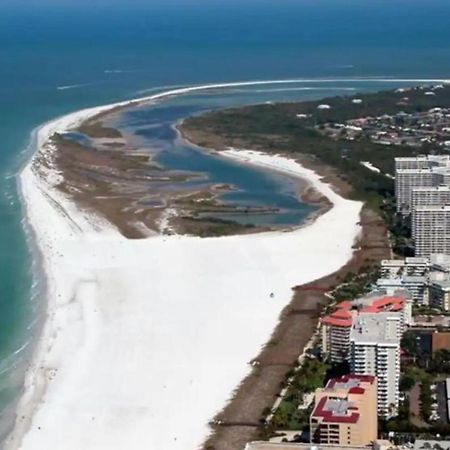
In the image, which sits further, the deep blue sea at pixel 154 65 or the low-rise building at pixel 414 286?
the deep blue sea at pixel 154 65

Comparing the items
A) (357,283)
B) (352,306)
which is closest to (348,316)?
(352,306)

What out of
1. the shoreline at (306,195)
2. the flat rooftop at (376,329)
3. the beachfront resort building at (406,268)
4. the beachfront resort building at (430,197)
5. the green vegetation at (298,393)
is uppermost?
the flat rooftop at (376,329)

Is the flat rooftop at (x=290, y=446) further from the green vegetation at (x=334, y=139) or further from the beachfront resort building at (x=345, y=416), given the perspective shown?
the green vegetation at (x=334, y=139)

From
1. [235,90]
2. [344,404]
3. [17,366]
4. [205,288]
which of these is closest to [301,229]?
[205,288]

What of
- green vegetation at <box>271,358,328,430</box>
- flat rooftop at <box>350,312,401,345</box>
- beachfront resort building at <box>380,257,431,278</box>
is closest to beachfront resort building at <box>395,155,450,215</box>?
beachfront resort building at <box>380,257,431,278</box>

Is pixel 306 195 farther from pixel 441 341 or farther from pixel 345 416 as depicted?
pixel 345 416

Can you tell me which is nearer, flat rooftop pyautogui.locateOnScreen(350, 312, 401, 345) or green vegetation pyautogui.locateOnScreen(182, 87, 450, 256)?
flat rooftop pyautogui.locateOnScreen(350, 312, 401, 345)

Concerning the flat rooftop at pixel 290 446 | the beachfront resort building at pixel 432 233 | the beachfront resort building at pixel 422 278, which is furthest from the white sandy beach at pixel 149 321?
the beachfront resort building at pixel 432 233

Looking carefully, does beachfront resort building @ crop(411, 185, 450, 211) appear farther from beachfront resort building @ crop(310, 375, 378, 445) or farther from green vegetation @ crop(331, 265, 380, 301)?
beachfront resort building @ crop(310, 375, 378, 445)
